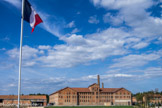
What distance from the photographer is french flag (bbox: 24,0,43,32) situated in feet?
51.5

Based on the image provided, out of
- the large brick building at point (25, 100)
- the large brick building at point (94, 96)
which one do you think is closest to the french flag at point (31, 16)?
the large brick building at point (25, 100)

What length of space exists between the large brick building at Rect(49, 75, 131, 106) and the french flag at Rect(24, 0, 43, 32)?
94.6 m

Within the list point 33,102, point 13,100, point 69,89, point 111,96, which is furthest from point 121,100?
point 13,100

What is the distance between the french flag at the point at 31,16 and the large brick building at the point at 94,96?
94.6 metres

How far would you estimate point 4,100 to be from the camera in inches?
3794

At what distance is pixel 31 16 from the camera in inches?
623

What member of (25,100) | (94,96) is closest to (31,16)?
(25,100)

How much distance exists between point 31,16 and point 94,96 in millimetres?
100653

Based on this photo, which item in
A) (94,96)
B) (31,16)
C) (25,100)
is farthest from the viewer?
(94,96)

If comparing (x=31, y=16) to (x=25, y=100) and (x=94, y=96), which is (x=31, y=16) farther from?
(x=94, y=96)

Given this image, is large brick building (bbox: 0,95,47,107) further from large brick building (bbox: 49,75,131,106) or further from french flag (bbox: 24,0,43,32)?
french flag (bbox: 24,0,43,32)

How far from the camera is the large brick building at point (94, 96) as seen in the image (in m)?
108

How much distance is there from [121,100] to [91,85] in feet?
58.3

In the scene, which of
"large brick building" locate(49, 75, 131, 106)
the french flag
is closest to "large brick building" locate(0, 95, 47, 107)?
"large brick building" locate(49, 75, 131, 106)
